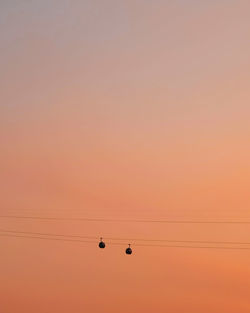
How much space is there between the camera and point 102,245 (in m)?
76.1

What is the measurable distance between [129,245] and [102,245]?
3.75m

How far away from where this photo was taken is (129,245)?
7794 centimetres
